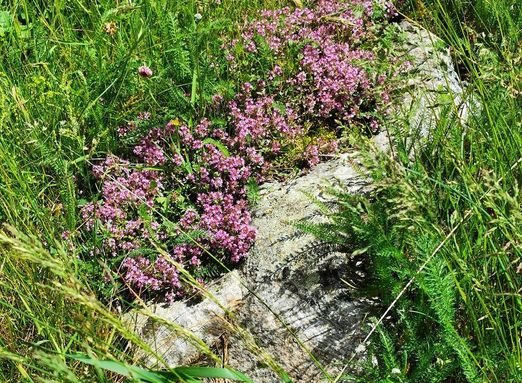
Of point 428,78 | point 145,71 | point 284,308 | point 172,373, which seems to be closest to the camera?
point 172,373

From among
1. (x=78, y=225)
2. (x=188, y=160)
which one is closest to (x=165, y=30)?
(x=188, y=160)

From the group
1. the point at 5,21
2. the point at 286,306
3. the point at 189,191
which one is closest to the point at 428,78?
the point at 189,191

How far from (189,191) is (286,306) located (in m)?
0.91

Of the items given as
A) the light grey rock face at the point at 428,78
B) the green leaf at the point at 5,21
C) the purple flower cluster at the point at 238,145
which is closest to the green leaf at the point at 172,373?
the purple flower cluster at the point at 238,145

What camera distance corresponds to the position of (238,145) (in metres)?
3.83

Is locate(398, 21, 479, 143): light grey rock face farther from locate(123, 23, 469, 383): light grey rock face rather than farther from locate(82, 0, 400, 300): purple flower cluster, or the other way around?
locate(82, 0, 400, 300): purple flower cluster

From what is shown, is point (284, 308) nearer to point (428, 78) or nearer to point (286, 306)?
point (286, 306)

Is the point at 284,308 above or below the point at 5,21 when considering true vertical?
below

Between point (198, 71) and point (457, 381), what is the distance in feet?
6.74

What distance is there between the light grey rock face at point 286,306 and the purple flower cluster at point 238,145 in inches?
5.3

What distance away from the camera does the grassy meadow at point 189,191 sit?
92.7 inches

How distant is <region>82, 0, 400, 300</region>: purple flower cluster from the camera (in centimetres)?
343

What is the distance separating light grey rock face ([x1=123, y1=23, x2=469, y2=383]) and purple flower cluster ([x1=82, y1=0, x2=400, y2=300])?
134 millimetres

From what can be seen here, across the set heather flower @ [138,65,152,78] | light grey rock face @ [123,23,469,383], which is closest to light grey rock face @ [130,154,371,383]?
light grey rock face @ [123,23,469,383]
